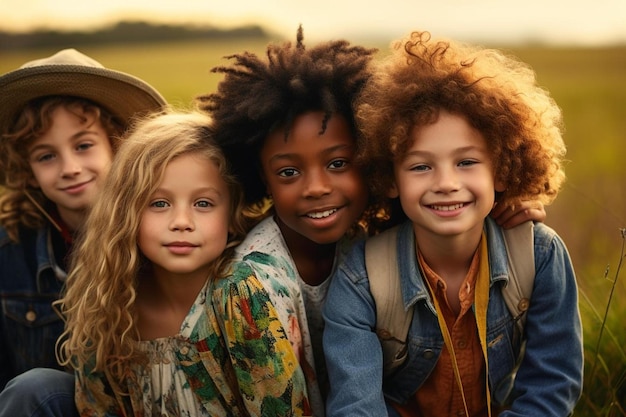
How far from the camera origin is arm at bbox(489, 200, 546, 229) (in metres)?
2.95

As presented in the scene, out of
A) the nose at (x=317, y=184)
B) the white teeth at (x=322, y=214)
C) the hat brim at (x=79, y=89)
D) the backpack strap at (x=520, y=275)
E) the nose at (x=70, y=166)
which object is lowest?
the backpack strap at (x=520, y=275)

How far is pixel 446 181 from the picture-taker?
2697mm

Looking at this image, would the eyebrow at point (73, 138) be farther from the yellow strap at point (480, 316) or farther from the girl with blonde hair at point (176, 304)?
the yellow strap at point (480, 316)

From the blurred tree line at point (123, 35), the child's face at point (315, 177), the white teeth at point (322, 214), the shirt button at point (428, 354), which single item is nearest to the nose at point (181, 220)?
the child's face at point (315, 177)

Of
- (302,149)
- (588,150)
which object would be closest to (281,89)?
(302,149)

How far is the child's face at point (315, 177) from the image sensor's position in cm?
299

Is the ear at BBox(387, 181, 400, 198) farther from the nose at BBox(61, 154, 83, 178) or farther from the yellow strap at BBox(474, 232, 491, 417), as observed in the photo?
the nose at BBox(61, 154, 83, 178)

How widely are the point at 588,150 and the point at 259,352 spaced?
25.2 ft

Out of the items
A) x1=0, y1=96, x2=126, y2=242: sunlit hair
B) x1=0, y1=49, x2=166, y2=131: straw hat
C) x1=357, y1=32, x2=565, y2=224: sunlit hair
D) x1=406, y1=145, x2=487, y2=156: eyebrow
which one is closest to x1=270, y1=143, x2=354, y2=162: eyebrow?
x1=357, y1=32, x2=565, y2=224: sunlit hair

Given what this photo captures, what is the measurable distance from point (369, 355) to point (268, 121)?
37.7 inches

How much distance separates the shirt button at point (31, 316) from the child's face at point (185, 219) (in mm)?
954

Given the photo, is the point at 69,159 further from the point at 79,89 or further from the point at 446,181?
the point at 446,181

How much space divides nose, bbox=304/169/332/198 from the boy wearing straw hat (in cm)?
104

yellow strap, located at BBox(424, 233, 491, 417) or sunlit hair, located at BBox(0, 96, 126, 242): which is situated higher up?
sunlit hair, located at BBox(0, 96, 126, 242)
